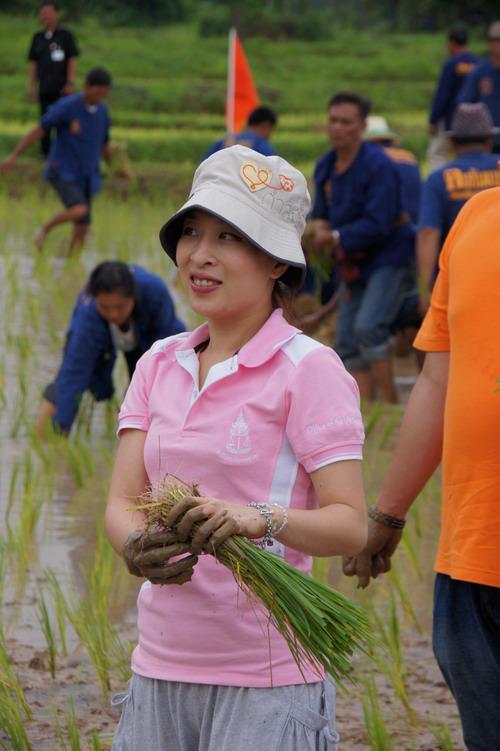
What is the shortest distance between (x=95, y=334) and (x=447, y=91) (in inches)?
238

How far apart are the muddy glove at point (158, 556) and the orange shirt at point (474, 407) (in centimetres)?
57

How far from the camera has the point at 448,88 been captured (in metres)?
10.9

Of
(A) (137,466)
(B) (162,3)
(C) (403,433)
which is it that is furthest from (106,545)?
(B) (162,3)

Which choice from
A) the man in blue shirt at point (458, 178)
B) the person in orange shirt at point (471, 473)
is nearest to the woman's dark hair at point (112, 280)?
the man in blue shirt at point (458, 178)

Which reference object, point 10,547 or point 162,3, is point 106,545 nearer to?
point 10,547

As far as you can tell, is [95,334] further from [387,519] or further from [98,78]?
[98,78]

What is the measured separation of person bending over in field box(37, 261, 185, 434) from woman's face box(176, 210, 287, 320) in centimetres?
309

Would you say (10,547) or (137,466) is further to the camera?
(10,547)

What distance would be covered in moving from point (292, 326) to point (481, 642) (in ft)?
2.04

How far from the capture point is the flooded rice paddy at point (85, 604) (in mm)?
3355

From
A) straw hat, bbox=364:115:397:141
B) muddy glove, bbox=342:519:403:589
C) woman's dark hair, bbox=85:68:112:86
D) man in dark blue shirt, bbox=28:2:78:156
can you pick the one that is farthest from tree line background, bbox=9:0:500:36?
muddy glove, bbox=342:519:403:589

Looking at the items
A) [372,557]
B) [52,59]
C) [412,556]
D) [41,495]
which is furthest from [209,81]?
[372,557]

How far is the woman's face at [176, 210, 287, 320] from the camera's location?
211 cm

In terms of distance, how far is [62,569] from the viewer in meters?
4.55
